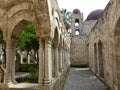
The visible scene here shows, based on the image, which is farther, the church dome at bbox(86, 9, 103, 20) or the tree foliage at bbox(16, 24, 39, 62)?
the church dome at bbox(86, 9, 103, 20)

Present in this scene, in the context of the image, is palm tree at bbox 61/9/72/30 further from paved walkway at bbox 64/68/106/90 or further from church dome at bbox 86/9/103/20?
paved walkway at bbox 64/68/106/90

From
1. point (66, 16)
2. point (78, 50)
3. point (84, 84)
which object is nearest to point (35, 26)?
point (84, 84)

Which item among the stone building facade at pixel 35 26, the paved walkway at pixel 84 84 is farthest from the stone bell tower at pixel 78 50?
the stone building facade at pixel 35 26

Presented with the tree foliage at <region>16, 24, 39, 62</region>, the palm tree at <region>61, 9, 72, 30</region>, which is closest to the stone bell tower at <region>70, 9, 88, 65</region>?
the palm tree at <region>61, 9, 72, 30</region>

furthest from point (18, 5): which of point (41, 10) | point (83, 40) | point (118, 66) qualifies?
point (83, 40)

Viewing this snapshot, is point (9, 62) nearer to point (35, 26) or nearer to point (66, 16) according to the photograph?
point (35, 26)

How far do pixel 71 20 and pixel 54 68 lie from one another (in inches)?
1028

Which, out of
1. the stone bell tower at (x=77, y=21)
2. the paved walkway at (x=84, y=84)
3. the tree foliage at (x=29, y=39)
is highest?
the stone bell tower at (x=77, y=21)

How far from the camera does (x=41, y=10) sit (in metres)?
4.95

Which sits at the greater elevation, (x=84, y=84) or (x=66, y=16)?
(x=66, y=16)

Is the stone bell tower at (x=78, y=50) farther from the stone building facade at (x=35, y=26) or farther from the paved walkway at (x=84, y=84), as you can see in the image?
the stone building facade at (x=35, y=26)

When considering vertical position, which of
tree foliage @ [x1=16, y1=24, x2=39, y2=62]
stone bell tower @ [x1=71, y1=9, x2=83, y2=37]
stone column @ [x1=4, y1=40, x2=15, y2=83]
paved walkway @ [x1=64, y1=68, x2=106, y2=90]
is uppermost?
stone bell tower @ [x1=71, y1=9, x2=83, y2=37]

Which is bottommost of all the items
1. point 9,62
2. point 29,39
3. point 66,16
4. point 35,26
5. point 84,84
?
point 84,84

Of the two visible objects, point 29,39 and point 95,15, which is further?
point 95,15
